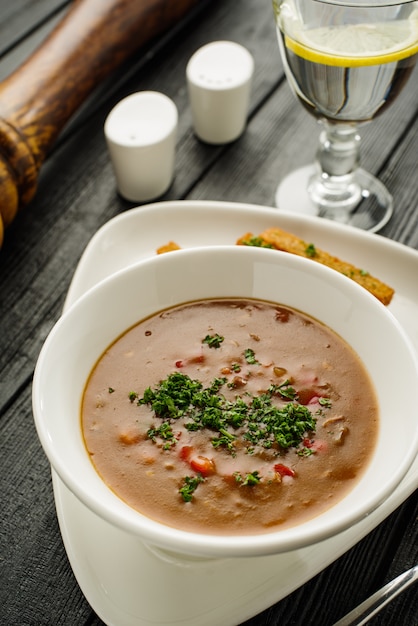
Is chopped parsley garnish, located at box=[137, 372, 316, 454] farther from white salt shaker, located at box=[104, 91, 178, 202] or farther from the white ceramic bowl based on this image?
white salt shaker, located at box=[104, 91, 178, 202]

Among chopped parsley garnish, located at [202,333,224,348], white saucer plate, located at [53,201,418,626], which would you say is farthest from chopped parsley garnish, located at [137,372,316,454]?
white saucer plate, located at [53,201,418,626]

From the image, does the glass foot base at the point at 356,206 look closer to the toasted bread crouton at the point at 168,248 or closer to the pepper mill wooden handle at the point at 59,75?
the toasted bread crouton at the point at 168,248

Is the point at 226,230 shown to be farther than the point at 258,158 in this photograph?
No

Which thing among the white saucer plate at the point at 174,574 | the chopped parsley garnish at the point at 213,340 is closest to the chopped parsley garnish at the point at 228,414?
the chopped parsley garnish at the point at 213,340

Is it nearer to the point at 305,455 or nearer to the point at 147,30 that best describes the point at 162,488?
the point at 305,455

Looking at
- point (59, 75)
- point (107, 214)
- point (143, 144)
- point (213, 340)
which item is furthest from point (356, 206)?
point (59, 75)

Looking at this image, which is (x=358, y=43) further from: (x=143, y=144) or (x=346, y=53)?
(x=143, y=144)

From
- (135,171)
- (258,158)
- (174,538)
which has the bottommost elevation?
(258,158)

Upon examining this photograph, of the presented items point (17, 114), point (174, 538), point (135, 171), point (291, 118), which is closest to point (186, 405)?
point (174, 538)
